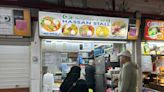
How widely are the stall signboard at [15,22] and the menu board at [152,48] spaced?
3.35m

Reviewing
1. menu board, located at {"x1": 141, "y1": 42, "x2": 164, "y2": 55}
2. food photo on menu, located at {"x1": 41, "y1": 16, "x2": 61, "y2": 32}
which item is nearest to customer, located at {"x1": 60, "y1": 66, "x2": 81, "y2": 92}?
food photo on menu, located at {"x1": 41, "y1": 16, "x2": 61, "y2": 32}

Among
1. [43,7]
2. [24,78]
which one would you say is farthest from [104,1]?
[24,78]

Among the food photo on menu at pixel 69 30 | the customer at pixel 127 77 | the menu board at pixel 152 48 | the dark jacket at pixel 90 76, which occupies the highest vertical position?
the food photo on menu at pixel 69 30

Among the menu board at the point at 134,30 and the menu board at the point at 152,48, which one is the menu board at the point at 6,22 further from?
the menu board at the point at 152,48

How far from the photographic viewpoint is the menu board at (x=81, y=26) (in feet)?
18.1

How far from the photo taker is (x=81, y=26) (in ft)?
19.2

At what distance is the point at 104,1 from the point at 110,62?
201 cm

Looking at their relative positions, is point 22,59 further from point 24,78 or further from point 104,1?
point 104,1

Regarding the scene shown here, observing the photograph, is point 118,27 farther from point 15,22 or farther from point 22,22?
point 15,22

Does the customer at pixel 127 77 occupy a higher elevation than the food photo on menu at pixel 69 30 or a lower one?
lower

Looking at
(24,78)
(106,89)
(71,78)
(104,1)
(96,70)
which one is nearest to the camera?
(71,78)

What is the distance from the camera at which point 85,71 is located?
8.04 metres

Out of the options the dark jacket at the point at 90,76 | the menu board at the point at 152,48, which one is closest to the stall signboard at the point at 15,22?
the dark jacket at the point at 90,76

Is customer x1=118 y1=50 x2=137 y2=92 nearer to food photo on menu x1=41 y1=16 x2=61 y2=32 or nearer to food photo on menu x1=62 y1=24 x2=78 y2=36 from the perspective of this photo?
food photo on menu x1=62 y1=24 x2=78 y2=36
